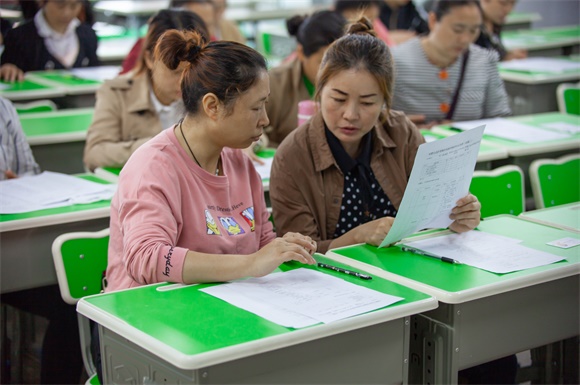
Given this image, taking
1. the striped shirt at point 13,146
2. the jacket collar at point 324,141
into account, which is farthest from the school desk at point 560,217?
the striped shirt at point 13,146

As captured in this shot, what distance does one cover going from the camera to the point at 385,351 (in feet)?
6.31

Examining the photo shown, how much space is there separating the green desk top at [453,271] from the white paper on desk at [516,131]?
4.12ft

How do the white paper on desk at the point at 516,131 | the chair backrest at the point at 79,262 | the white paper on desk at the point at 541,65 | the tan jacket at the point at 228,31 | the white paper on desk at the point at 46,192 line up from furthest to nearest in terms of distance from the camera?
1. the tan jacket at the point at 228,31
2. the white paper on desk at the point at 541,65
3. the white paper on desk at the point at 516,131
4. the white paper on desk at the point at 46,192
5. the chair backrest at the point at 79,262

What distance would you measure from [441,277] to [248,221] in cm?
53

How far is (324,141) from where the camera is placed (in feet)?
8.45

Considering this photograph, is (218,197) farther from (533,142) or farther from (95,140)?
(533,142)

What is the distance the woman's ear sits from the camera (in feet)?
7.04

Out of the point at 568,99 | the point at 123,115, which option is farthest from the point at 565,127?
the point at 123,115

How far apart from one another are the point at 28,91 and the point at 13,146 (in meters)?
1.43

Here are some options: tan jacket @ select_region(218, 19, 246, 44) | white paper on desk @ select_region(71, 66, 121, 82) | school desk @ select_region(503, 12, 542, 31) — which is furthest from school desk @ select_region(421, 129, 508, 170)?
school desk @ select_region(503, 12, 542, 31)

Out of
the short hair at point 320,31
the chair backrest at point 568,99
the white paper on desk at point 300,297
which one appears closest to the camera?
the white paper on desk at point 300,297

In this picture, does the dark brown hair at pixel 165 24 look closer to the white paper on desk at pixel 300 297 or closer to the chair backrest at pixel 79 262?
the chair backrest at pixel 79 262

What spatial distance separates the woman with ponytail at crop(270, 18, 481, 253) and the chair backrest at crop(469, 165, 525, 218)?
0.37 metres

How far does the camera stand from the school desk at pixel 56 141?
3.58 meters
